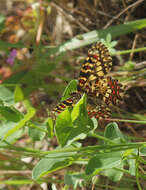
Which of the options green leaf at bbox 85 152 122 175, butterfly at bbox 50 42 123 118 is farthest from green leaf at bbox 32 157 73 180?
butterfly at bbox 50 42 123 118

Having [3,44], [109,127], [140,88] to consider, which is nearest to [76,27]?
[3,44]

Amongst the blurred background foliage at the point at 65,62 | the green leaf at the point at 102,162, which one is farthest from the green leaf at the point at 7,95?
the green leaf at the point at 102,162

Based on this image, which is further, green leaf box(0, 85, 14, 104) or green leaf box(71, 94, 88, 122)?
green leaf box(0, 85, 14, 104)

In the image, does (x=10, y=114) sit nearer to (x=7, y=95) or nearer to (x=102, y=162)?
(x=102, y=162)

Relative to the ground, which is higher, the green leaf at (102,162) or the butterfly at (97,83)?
the butterfly at (97,83)

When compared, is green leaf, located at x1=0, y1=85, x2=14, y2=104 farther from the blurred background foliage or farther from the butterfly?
the butterfly

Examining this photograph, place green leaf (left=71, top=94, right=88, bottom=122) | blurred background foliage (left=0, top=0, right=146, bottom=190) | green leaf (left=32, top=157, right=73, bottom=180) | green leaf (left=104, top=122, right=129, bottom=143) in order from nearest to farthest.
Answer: green leaf (left=71, top=94, right=88, bottom=122)
green leaf (left=32, top=157, right=73, bottom=180)
green leaf (left=104, top=122, right=129, bottom=143)
blurred background foliage (left=0, top=0, right=146, bottom=190)

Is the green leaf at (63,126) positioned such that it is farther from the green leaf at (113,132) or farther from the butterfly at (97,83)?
the green leaf at (113,132)

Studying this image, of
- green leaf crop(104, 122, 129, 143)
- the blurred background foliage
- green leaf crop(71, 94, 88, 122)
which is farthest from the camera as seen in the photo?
the blurred background foliage
